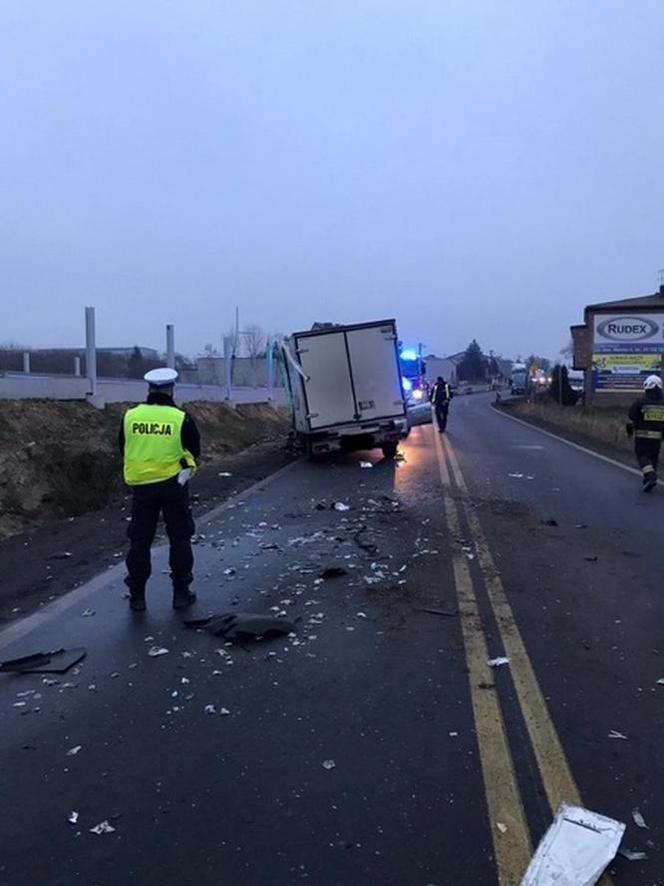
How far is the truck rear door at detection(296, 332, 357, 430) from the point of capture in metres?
17.5

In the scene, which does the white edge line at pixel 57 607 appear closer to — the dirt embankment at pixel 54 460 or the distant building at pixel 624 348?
the dirt embankment at pixel 54 460

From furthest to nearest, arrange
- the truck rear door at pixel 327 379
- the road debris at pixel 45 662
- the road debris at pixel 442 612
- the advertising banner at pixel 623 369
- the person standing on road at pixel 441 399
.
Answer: the advertising banner at pixel 623 369
the person standing on road at pixel 441 399
the truck rear door at pixel 327 379
the road debris at pixel 442 612
the road debris at pixel 45 662

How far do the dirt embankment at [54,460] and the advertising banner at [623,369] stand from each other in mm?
30965

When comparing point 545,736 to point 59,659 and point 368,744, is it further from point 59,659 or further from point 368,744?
point 59,659

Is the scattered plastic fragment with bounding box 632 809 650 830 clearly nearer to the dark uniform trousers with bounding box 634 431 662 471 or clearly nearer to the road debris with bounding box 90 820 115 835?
the road debris with bounding box 90 820 115 835

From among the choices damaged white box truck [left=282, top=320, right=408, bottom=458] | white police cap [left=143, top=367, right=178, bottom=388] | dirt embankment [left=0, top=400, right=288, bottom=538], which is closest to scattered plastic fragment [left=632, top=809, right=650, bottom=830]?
white police cap [left=143, top=367, right=178, bottom=388]

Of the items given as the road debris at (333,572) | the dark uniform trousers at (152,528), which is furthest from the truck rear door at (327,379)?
the dark uniform trousers at (152,528)

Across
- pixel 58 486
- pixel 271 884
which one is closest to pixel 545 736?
pixel 271 884

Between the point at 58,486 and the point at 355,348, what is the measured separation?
307 inches

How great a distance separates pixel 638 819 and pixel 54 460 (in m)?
10.8

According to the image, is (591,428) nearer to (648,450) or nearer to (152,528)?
(648,450)

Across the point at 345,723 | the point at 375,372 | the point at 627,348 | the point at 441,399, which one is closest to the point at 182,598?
the point at 345,723

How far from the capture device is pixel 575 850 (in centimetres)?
294

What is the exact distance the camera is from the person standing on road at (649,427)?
41.8 feet
